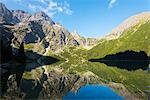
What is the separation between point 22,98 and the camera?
36.2 m

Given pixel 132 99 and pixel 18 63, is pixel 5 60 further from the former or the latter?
pixel 132 99

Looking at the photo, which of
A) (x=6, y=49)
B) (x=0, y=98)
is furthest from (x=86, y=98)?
(x=6, y=49)

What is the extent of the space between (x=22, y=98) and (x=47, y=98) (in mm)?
2864

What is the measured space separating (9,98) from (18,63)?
106761 mm

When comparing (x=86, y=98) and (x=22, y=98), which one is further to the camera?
(x=86, y=98)

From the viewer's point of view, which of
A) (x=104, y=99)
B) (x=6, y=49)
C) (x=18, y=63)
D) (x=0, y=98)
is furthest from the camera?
(x=18, y=63)

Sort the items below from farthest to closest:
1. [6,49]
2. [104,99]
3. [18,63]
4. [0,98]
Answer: [18,63] < [6,49] < [104,99] < [0,98]

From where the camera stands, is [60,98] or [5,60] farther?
[5,60]

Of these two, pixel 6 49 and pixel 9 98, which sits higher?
pixel 6 49

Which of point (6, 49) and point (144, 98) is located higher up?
point (6, 49)

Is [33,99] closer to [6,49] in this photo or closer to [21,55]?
[6,49]

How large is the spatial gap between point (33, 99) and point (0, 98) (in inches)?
141

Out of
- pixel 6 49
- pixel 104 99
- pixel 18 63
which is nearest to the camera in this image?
pixel 104 99

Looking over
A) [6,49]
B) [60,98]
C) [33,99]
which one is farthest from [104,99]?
[6,49]
